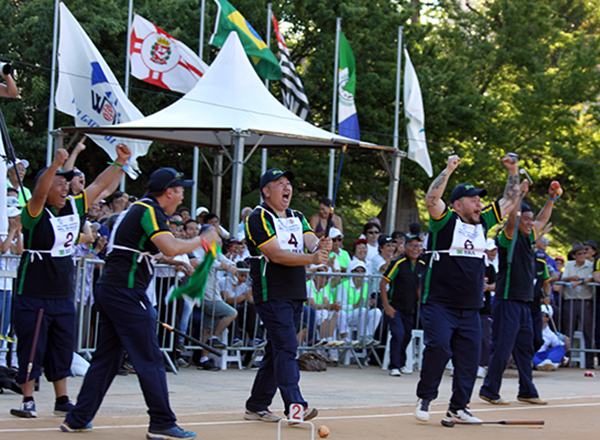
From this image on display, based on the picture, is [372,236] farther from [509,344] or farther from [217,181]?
[509,344]

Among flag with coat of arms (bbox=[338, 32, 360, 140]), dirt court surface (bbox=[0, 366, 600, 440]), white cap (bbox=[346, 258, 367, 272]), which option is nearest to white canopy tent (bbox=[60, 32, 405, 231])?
white cap (bbox=[346, 258, 367, 272])

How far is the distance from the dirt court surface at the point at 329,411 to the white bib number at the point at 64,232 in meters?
1.43

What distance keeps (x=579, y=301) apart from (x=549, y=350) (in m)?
1.64

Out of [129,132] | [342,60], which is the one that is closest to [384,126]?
[342,60]

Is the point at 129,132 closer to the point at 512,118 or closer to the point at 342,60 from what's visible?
the point at 342,60

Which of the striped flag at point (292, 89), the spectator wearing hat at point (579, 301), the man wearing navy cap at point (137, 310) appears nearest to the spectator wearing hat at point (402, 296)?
the spectator wearing hat at point (579, 301)

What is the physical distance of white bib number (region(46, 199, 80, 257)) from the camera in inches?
258

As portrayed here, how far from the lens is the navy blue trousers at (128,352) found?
5.65 meters

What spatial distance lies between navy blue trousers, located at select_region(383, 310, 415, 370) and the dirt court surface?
60 centimetres

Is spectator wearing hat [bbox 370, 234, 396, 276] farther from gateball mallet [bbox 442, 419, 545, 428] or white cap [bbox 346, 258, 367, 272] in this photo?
gateball mallet [bbox 442, 419, 545, 428]

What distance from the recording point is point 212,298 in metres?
10.9

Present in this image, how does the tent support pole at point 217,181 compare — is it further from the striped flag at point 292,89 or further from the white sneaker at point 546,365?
the white sneaker at point 546,365

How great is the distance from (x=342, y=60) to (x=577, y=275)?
1002 cm

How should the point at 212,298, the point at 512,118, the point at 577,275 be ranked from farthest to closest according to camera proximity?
the point at 512,118 < the point at 577,275 < the point at 212,298
